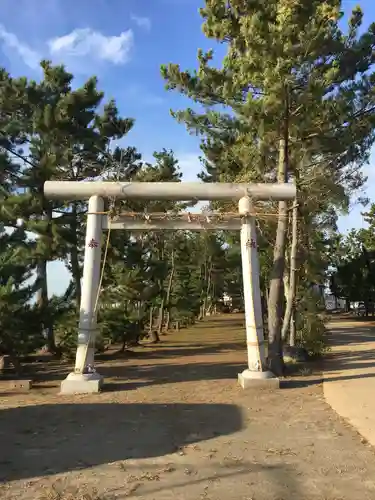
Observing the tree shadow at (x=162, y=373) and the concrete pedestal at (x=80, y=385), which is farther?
the tree shadow at (x=162, y=373)

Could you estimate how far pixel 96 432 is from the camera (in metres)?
6.49

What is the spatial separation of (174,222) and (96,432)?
4770 millimetres

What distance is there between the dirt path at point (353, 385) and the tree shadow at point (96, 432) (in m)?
1.63

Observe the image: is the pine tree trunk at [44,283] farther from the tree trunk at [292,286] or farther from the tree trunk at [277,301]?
the tree trunk at [277,301]

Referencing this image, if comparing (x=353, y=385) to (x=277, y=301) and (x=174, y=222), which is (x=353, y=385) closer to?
(x=277, y=301)

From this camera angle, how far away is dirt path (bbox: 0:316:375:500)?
448cm

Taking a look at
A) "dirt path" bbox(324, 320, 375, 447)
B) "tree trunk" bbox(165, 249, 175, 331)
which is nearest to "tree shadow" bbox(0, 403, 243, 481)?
"dirt path" bbox(324, 320, 375, 447)

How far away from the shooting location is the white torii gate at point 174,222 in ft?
31.6

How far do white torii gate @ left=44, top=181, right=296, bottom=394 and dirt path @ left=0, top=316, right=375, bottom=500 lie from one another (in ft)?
3.27

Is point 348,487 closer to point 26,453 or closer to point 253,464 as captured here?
point 253,464

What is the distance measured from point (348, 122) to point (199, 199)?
421 centimetres

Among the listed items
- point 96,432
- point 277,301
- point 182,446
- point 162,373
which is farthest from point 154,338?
point 182,446

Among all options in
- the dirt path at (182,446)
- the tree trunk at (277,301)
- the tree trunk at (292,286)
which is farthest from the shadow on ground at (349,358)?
the dirt path at (182,446)

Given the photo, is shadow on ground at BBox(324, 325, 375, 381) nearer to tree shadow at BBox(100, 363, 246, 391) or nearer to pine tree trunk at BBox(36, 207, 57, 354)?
tree shadow at BBox(100, 363, 246, 391)
